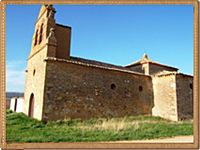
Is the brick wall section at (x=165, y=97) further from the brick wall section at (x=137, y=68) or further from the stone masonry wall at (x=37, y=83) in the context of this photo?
the stone masonry wall at (x=37, y=83)

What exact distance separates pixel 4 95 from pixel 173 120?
406 centimetres

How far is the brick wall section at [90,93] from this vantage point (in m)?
5.19

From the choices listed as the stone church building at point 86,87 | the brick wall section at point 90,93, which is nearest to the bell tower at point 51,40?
the stone church building at point 86,87

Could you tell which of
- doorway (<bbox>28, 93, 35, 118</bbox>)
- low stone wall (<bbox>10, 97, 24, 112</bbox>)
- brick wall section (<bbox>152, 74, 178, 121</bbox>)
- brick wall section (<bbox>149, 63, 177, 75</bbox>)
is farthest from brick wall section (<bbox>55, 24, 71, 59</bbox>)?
brick wall section (<bbox>152, 74, 178, 121</bbox>)

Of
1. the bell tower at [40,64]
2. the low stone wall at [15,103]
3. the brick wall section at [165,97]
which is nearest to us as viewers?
the low stone wall at [15,103]

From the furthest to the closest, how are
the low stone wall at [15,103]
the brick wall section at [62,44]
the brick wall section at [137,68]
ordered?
1. the brick wall section at [137,68]
2. the brick wall section at [62,44]
3. the low stone wall at [15,103]

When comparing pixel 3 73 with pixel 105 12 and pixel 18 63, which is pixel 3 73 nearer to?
pixel 18 63

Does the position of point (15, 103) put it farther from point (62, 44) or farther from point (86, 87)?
point (62, 44)

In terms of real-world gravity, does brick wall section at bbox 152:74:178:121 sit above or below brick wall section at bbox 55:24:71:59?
below

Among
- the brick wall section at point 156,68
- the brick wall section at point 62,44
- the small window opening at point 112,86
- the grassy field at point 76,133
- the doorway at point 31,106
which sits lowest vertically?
the grassy field at point 76,133

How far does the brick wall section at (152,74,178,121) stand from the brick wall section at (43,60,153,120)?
0.71 feet

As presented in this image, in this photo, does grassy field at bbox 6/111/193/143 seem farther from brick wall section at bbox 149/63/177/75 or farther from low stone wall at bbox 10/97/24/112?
brick wall section at bbox 149/63/177/75

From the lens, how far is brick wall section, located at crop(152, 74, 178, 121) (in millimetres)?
6177

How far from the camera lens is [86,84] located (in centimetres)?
581
